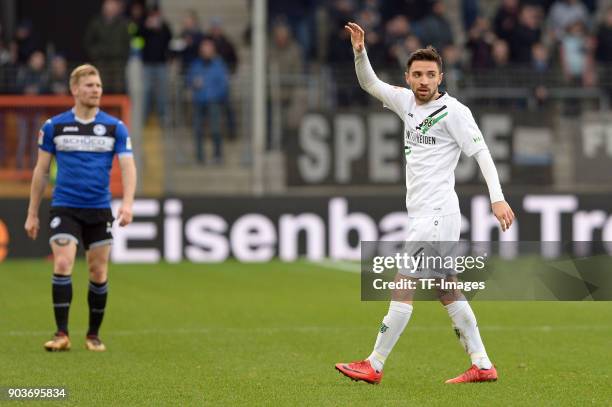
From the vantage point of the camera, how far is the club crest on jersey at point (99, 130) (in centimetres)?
1043

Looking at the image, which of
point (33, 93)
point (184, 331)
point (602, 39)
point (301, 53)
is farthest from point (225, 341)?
point (602, 39)

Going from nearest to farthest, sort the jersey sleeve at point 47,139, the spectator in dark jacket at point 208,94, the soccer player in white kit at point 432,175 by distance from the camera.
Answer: the soccer player in white kit at point 432,175, the jersey sleeve at point 47,139, the spectator in dark jacket at point 208,94

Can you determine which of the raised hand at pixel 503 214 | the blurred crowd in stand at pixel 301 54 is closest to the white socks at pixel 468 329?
the raised hand at pixel 503 214

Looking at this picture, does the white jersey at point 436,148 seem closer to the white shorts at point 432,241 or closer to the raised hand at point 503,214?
the white shorts at point 432,241

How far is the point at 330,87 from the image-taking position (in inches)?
831

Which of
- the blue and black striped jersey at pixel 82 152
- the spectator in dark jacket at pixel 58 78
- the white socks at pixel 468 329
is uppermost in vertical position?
the spectator in dark jacket at pixel 58 78

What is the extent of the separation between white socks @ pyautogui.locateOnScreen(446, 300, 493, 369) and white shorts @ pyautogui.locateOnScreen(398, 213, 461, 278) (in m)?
0.25

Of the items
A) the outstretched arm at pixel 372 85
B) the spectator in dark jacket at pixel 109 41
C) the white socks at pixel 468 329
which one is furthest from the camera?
the spectator in dark jacket at pixel 109 41

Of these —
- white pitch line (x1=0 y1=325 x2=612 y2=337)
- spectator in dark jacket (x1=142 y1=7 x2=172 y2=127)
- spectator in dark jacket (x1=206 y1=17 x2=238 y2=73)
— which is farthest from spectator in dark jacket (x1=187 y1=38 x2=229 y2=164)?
white pitch line (x1=0 y1=325 x2=612 y2=337)

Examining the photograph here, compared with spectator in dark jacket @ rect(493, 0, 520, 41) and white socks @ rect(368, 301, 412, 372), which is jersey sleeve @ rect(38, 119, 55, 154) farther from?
spectator in dark jacket @ rect(493, 0, 520, 41)

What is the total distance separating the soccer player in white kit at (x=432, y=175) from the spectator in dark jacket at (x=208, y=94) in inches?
474

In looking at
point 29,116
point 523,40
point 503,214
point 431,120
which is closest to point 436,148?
point 431,120

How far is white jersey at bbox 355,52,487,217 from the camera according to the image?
27.5 feet

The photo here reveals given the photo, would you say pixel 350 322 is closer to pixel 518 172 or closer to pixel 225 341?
pixel 225 341
